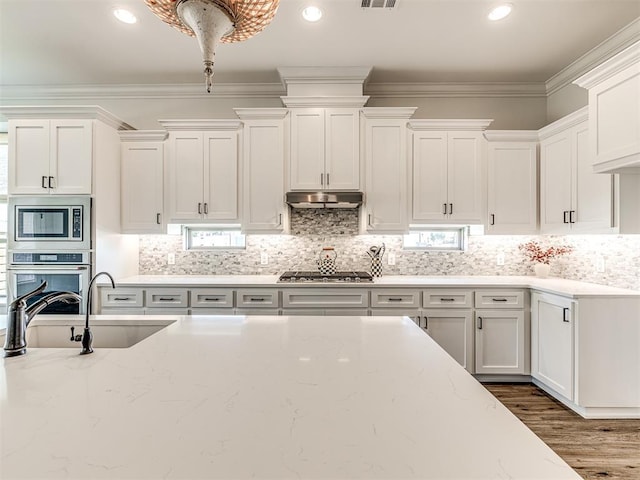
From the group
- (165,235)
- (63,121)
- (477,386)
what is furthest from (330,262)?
(63,121)

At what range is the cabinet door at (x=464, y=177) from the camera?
3.30m

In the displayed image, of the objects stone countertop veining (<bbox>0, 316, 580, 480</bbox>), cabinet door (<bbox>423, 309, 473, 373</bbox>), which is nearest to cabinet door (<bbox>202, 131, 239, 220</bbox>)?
cabinet door (<bbox>423, 309, 473, 373</bbox>)

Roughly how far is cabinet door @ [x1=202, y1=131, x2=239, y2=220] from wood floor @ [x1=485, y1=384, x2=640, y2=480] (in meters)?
3.01

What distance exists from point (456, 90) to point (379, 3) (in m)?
1.67

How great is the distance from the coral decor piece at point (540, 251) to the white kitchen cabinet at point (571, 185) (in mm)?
294

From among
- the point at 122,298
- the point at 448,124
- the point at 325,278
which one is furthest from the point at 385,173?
the point at 122,298

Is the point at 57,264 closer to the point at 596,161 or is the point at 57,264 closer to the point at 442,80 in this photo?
the point at 442,80

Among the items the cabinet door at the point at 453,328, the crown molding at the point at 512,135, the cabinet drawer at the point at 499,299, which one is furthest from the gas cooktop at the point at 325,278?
the crown molding at the point at 512,135

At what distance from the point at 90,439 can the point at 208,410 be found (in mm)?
225

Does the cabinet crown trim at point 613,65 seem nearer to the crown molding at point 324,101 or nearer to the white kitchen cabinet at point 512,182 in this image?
the white kitchen cabinet at point 512,182

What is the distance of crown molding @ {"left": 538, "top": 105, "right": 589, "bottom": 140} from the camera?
2705 millimetres

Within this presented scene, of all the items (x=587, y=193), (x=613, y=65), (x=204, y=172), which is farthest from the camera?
(x=204, y=172)

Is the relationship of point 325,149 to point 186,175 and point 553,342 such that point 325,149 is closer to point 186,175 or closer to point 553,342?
point 186,175

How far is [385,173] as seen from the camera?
325 centimetres
